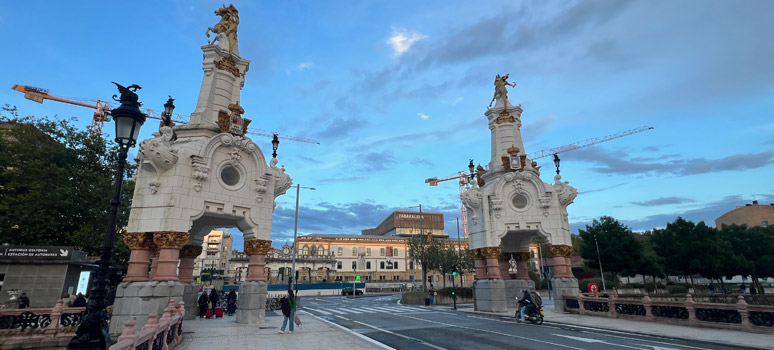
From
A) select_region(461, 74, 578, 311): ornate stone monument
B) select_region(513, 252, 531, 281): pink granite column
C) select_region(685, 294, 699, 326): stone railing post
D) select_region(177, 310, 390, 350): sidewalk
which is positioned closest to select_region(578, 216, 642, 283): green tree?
select_region(513, 252, 531, 281): pink granite column

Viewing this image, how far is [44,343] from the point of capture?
573 inches

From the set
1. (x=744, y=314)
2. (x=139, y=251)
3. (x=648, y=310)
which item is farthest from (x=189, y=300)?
(x=744, y=314)

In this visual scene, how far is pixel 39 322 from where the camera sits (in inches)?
590

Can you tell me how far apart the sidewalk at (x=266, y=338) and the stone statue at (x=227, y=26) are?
1497cm

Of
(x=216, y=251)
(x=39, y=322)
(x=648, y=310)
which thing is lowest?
(x=39, y=322)

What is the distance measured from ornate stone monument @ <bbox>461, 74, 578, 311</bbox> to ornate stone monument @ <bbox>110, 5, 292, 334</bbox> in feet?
42.6

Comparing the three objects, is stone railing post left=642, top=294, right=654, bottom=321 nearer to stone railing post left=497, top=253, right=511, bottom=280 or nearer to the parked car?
stone railing post left=497, top=253, right=511, bottom=280

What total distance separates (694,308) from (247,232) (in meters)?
20.7

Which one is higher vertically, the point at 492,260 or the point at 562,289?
the point at 492,260

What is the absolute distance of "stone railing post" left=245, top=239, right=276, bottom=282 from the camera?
19203 mm

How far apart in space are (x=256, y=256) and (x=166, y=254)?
13.9 ft

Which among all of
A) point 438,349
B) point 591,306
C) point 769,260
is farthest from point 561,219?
point 769,260

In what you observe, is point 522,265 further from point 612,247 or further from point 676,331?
point 612,247

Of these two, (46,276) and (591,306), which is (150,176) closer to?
(46,276)
